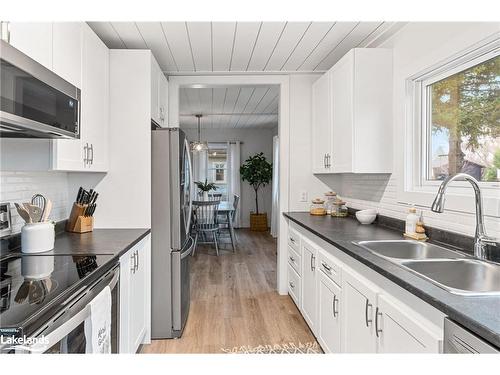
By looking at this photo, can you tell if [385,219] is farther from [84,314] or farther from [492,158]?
[84,314]

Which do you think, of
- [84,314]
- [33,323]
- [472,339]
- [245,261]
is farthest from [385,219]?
[245,261]

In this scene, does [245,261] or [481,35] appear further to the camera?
[245,261]

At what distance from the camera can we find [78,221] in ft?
7.50

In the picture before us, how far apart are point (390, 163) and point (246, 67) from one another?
1.62m

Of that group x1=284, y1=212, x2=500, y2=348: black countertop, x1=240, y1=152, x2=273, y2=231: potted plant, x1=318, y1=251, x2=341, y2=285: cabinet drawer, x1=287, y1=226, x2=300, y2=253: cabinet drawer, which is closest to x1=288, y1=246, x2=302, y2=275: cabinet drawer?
x1=287, y1=226, x2=300, y2=253: cabinet drawer

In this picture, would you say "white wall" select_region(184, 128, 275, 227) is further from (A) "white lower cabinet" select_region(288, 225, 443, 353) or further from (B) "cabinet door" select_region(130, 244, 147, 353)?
(B) "cabinet door" select_region(130, 244, 147, 353)

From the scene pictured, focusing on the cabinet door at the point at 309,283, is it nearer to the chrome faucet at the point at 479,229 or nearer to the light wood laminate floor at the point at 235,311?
the light wood laminate floor at the point at 235,311

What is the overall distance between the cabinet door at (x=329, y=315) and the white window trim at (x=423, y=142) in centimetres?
81

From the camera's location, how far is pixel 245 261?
487 cm

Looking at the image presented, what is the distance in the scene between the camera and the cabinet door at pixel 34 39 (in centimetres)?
135

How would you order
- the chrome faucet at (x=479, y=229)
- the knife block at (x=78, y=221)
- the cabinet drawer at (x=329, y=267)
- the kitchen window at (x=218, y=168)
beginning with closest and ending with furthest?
the chrome faucet at (x=479, y=229) → the cabinet drawer at (x=329, y=267) → the knife block at (x=78, y=221) → the kitchen window at (x=218, y=168)

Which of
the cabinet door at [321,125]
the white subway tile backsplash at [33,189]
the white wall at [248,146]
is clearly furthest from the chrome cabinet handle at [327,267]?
the white wall at [248,146]

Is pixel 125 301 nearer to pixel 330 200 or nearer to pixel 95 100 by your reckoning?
pixel 95 100

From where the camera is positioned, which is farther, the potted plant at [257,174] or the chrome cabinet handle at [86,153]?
the potted plant at [257,174]
